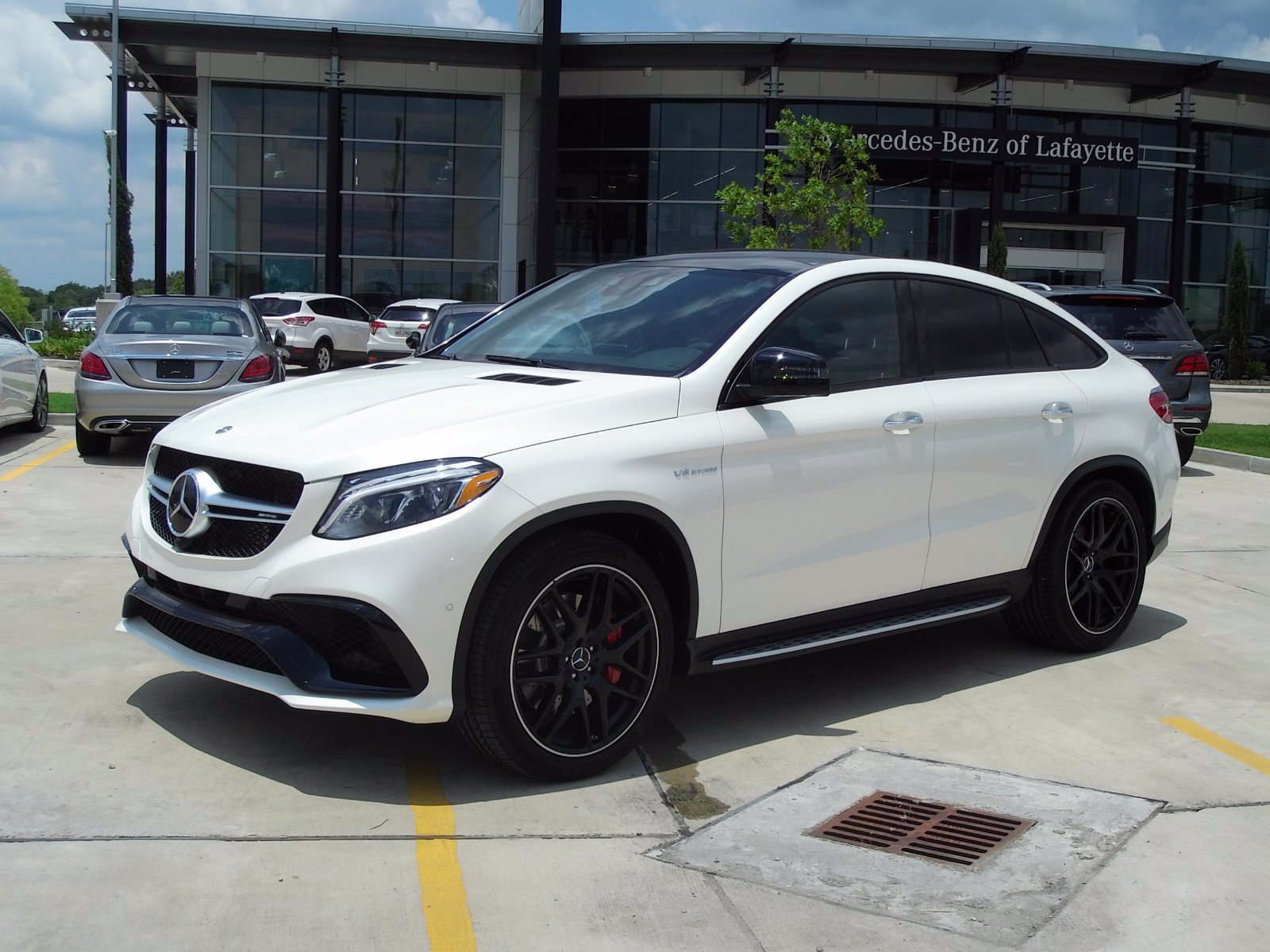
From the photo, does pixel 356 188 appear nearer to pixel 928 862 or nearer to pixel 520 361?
pixel 520 361

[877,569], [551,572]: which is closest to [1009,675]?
[877,569]

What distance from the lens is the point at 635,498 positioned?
4.28 meters

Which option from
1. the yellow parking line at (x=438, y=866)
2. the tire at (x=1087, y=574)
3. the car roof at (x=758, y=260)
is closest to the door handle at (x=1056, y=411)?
the tire at (x=1087, y=574)

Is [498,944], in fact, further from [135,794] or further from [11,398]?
[11,398]

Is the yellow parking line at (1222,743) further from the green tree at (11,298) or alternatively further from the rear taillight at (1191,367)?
the green tree at (11,298)

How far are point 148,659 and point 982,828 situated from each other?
3497 mm

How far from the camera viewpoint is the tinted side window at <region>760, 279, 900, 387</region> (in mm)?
5000

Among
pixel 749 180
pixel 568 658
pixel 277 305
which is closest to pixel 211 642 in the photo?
pixel 568 658

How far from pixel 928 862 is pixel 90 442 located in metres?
10.1

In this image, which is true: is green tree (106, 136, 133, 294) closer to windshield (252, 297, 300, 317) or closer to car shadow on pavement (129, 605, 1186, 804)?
windshield (252, 297, 300, 317)

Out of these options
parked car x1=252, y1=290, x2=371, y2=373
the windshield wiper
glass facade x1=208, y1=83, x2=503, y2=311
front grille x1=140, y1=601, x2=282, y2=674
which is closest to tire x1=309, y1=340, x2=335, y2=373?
parked car x1=252, y1=290, x2=371, y2=373

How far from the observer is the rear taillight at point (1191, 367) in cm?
1241

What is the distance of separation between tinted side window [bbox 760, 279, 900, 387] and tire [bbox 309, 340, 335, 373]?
22.6m

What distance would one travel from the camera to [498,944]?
3.26 metres
